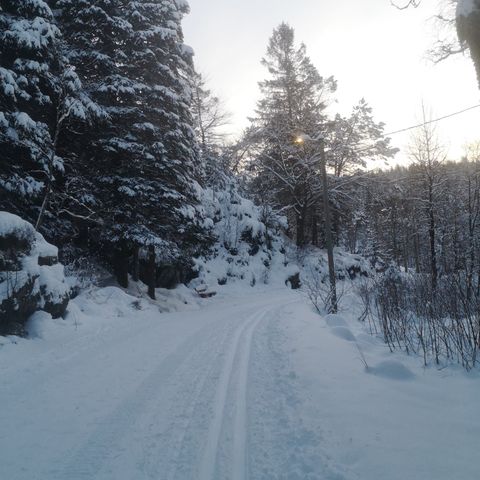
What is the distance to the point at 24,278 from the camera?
29.4 feet

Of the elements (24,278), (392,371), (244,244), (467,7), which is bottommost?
(392,371)

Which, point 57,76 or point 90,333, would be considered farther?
point 57,76

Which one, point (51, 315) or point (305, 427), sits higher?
point (51, 315)

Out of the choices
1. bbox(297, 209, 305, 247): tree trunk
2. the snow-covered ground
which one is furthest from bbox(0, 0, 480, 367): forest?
bbox(297, 209, 305, 247): tree trunk

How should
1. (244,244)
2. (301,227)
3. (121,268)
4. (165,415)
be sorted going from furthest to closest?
(301,227)
(244,244)
(121,268)
(165,415)

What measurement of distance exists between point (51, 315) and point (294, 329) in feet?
20.7

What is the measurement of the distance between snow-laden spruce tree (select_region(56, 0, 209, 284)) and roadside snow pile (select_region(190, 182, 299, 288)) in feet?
31.5

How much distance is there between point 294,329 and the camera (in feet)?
36.2

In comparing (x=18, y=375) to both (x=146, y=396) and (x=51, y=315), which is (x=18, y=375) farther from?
(x=51, y=315)

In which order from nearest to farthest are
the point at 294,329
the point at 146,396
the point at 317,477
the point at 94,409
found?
the point at 317,477 → the point at 94,409 → the point at 146,396 → the point at 294,329

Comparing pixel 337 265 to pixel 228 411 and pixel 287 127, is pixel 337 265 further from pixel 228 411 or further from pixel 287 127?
pixel 228 411

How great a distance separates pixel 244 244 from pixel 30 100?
1819 centimetres

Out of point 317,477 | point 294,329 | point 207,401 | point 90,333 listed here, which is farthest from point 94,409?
point 294,329

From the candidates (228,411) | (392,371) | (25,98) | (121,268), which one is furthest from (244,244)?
(228,411)
